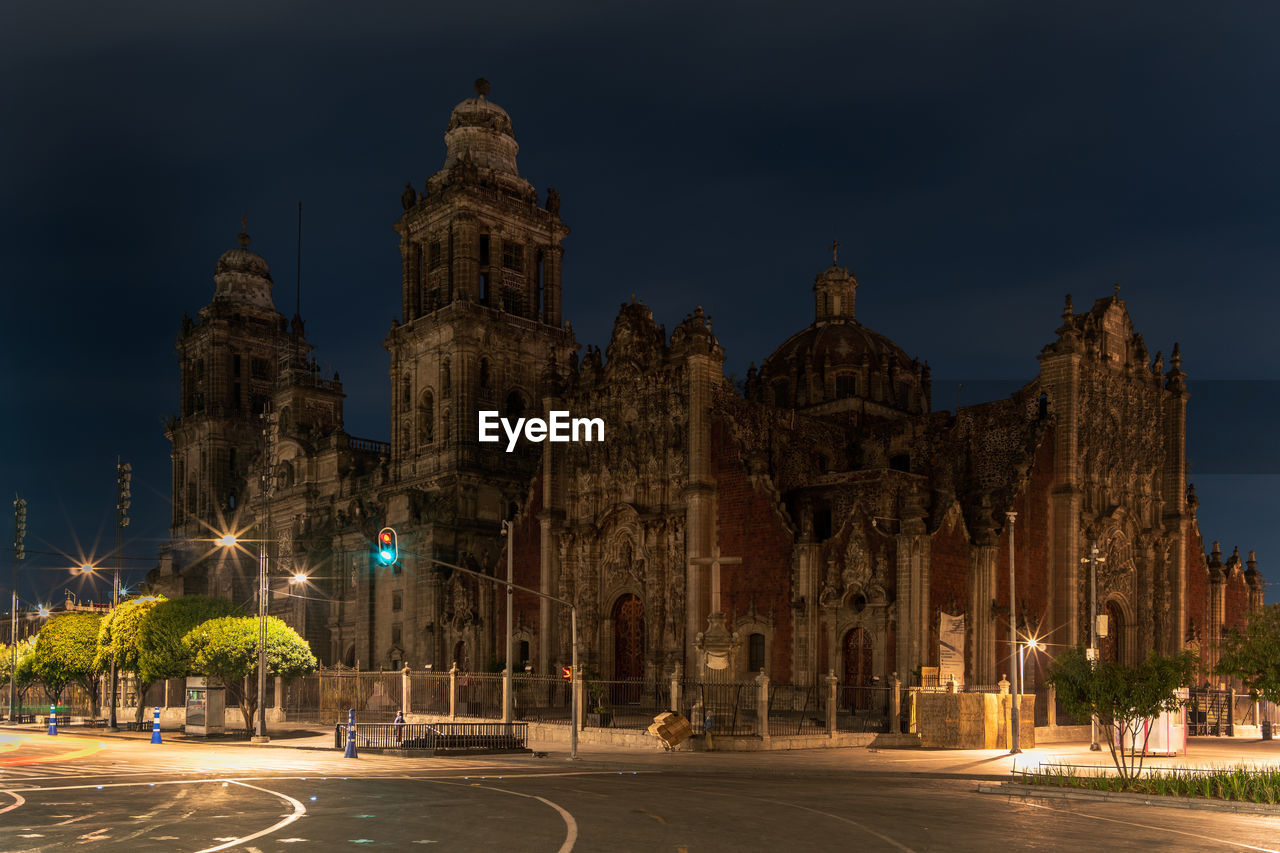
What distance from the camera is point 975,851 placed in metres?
17.8

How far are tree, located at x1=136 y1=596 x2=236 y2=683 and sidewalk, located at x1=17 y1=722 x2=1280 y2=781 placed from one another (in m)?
9.63

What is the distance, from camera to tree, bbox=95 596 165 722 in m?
58.2

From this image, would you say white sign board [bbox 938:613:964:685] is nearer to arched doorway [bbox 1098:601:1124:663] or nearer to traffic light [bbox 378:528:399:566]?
arched doorway [bbox 1098:601:1124:663]

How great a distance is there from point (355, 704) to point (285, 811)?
3546 cm

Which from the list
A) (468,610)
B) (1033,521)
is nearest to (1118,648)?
(1033,521)

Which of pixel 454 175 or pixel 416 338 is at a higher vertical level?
pixel 454 175

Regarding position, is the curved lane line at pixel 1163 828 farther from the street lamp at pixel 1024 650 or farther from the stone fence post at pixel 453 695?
the stone fence post at pixel 453 695

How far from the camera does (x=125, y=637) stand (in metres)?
58.7

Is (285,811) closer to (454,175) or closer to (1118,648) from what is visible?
(1118,648)

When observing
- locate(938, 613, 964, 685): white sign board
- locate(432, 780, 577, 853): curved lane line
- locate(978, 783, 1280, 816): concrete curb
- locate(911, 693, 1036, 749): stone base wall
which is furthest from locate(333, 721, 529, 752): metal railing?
locate(978, 783, 1280, 816): concrete curb

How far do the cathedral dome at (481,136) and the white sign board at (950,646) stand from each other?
40015 mm

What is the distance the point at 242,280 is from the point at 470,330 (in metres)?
34.9

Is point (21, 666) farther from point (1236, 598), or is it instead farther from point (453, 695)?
point (1236, 598)

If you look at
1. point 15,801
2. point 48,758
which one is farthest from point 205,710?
point 15,801
